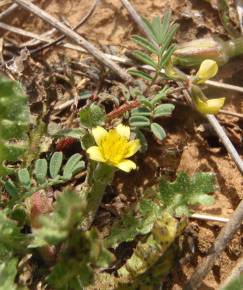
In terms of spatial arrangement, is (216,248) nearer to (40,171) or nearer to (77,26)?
(40,171)

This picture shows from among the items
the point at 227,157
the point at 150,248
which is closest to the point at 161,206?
the point at 150,248

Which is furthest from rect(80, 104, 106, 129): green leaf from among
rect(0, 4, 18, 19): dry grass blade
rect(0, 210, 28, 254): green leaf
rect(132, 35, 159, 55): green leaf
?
rect(0, 4, 18, 19): dry grass blade

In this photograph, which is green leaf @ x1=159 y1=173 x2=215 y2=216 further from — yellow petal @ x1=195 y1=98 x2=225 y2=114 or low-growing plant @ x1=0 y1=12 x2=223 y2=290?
yellow petal @ x1=195 y1=98 x2=225 y2=114

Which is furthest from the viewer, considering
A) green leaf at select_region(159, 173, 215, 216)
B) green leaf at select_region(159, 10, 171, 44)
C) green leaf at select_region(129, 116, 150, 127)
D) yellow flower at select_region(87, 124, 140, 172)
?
green leaf at select_region(159, 10, 171, 44)

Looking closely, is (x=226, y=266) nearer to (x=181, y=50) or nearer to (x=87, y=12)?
(x=181, y=50)

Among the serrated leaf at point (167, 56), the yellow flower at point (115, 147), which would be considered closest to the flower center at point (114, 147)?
the yellow flower at point (115, 147)

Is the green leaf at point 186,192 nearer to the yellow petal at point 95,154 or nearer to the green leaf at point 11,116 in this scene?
the yellow petal at point 95,154
